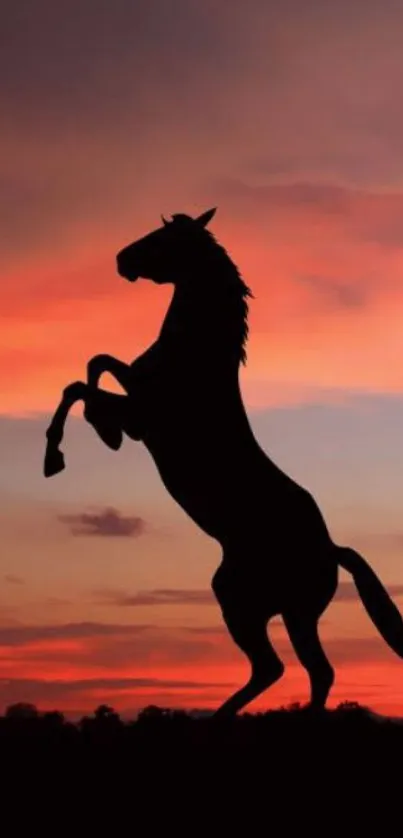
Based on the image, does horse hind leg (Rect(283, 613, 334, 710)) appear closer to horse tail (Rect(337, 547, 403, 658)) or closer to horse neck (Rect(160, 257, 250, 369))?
horse tail (Rect(337, 547, 403, 658))

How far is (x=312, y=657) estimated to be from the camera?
41.8 feet

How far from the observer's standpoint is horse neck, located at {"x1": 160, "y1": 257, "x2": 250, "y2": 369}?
1322 centimetres

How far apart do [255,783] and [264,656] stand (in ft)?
7.07

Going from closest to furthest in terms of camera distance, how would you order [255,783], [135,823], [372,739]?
1. [135,823]
2. [255,783]
3. [372,739]

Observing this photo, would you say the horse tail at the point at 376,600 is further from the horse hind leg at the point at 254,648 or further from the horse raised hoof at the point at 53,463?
the horse raised hoof at the point at 53,463

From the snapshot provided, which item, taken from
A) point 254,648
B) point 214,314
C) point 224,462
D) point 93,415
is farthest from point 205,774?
point 214,314

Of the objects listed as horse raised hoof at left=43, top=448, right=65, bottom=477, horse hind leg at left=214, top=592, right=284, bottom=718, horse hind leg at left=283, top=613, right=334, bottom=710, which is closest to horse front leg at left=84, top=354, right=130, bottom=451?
horse raised hoof at left=43, top=448, right=65, bottom=477

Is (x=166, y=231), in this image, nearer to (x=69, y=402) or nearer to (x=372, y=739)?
(x=69, y=402)

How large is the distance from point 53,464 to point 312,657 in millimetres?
2535

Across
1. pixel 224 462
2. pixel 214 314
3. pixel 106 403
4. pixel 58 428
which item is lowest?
pixel 224 462

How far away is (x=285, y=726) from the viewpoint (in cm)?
1217

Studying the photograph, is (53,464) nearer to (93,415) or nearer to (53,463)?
(53,463)

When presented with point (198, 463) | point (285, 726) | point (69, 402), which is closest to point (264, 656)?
point (285, 726)

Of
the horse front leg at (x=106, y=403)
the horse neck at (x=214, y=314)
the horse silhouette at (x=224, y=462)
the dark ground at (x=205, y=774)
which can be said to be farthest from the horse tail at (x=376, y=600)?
the horse front leg at (x=106, y=403)
